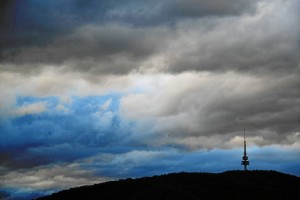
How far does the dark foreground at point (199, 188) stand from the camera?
195ft

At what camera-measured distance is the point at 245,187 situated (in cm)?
6362

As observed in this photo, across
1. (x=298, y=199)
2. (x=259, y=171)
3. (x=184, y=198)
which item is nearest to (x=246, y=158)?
(x=259, y=171)

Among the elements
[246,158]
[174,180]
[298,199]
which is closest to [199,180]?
[174,180]

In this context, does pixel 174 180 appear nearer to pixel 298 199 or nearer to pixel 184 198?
pixel 184 198

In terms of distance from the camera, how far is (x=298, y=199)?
208 ft

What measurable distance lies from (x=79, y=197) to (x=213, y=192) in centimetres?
2106

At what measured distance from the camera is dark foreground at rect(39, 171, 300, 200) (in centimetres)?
5934

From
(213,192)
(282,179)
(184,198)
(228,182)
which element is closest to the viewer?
(184,198)

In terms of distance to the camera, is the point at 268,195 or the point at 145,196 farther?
the point at 268,195

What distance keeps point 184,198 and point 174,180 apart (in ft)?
28.7

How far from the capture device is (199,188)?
61781mm

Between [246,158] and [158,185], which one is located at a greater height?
[246,158]

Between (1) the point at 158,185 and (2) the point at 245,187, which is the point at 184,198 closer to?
(1) the point at 158,185

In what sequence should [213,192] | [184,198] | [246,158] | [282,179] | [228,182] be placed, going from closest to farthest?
[184,198], [213,192], [228,182], [282,179], [246,158]
